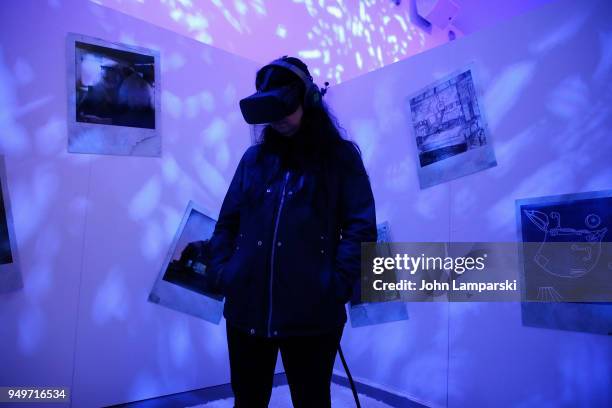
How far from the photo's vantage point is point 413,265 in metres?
1.63

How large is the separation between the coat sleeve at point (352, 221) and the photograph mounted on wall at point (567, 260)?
26.1 inches

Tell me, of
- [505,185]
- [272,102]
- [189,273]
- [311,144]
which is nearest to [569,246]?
[505,185]


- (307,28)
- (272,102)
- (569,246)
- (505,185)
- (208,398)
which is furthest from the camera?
(307,28)

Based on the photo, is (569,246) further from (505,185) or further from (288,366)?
(288,366)

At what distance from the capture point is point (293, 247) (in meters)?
0.87

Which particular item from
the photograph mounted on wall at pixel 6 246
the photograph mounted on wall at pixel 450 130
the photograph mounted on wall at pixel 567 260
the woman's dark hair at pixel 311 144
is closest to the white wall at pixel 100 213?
the photograph mounted on wall at pixel 6 246

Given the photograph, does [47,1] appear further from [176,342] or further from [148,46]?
[176,342]

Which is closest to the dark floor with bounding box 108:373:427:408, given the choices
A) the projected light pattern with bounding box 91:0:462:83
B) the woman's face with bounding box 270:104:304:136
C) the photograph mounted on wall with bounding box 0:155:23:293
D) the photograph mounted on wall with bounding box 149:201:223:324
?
the photograph mounted on wall with bounding box 149:201:223:324

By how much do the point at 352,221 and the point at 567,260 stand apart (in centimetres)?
76

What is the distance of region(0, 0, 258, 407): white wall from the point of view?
1.29m

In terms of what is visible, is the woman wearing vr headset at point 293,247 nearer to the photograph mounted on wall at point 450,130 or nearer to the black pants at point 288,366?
the black pants at point 288,366

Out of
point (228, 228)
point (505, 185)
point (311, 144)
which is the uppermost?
point (311, 144)

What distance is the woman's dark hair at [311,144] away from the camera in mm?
929

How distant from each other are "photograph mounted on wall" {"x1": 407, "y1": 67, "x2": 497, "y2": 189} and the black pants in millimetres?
901
